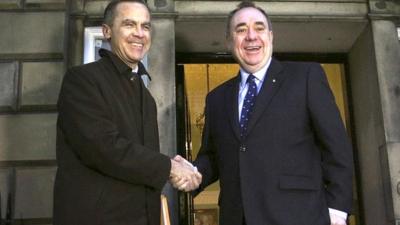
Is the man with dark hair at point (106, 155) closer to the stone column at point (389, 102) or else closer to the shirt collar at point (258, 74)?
the shirt collar at point (258, 74)

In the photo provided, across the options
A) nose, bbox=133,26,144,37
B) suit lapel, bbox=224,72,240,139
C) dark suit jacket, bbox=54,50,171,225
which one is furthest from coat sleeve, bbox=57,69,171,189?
suit lapel, bbox=224,72,240,139

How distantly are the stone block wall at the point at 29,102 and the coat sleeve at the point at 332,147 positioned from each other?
3.53m

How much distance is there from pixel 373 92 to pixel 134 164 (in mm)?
4579

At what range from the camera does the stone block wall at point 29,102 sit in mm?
5801

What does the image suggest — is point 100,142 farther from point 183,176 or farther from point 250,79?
point 250,79

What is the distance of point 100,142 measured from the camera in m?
2.84

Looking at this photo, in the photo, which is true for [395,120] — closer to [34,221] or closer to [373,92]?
[373,92]

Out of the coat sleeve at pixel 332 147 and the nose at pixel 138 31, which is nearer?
the coat sleeve at pixel 332 147

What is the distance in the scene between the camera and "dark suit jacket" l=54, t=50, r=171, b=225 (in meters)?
2.84

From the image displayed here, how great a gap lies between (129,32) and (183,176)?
97 cm

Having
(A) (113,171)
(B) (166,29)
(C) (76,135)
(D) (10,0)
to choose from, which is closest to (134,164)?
(A) (113,171)

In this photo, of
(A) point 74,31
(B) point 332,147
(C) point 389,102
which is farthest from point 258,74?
(A) point 74,31

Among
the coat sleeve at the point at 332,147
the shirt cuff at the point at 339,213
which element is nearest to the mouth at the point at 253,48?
the coat sleeve at the point at 332,147

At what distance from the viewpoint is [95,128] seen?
9.43 feet
